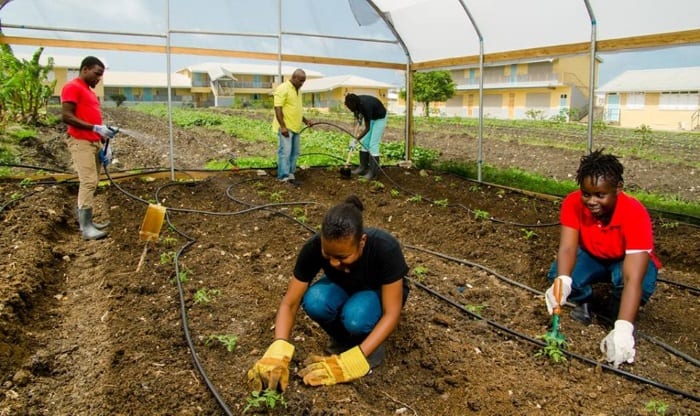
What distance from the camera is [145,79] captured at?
27.4 ft

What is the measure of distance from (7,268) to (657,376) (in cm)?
413

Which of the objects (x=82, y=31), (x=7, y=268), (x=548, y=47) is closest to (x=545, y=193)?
(x=548, y=47)

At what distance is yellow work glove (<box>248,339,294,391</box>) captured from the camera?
229 centimetres

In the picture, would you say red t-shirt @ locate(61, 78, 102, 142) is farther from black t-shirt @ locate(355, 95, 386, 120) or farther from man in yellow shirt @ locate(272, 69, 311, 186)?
black t-shirt @ locate(355, 95, 386, 120)

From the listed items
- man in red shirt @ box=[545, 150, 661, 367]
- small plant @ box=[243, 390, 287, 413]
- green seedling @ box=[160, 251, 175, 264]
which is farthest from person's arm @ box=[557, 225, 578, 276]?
green seedling @ box=[160, 251, 175, 264]

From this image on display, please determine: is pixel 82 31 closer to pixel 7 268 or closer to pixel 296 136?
pixel 296 136

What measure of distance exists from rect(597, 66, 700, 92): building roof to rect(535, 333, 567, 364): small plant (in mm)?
3863

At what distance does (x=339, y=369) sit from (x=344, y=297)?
445 mm

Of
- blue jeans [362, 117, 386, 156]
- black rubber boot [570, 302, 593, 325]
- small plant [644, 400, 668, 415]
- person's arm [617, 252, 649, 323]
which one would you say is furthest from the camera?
blue jeans [362, 117, 386, 156]

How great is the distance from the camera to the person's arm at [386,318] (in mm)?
2414

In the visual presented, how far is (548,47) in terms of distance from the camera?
6301 mm

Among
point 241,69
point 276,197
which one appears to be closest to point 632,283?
point 276,197

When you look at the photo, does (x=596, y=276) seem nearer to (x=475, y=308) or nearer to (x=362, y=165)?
(x=475, y=308)

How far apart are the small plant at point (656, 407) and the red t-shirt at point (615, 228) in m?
0.81
